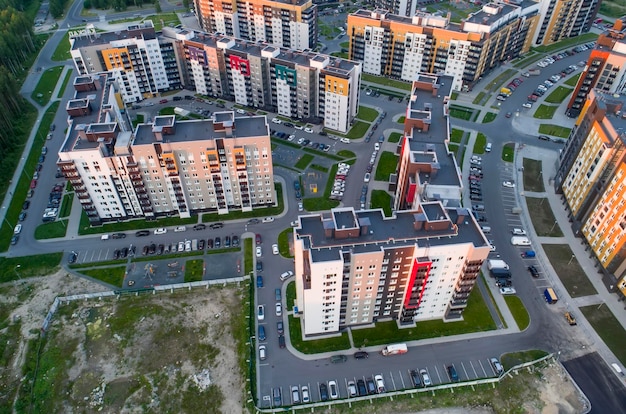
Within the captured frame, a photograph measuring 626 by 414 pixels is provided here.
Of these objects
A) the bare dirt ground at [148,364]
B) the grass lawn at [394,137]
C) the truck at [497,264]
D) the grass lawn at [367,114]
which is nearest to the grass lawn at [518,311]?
the truck at [497,264]

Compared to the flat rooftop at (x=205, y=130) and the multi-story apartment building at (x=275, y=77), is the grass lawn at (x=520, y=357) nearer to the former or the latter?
the flat rooftop at (x=205, y=130)

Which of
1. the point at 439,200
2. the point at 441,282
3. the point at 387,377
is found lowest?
the point at 387,377

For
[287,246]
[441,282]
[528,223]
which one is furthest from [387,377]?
→ [528,223]

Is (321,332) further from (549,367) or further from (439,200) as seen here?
(549,367)

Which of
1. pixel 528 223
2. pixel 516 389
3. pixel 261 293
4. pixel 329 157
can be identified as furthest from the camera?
pixel 329 157

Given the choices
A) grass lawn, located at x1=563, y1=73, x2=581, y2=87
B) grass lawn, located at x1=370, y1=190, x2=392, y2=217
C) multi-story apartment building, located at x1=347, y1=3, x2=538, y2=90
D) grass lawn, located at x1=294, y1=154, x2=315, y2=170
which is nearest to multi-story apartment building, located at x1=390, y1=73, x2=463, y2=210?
grass lawn, located at x1=370, y1=190, x2=392, y2=217

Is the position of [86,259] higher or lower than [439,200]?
lower

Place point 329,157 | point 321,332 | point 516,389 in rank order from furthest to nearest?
point 329,157 < point 321,332 < point 516,389
